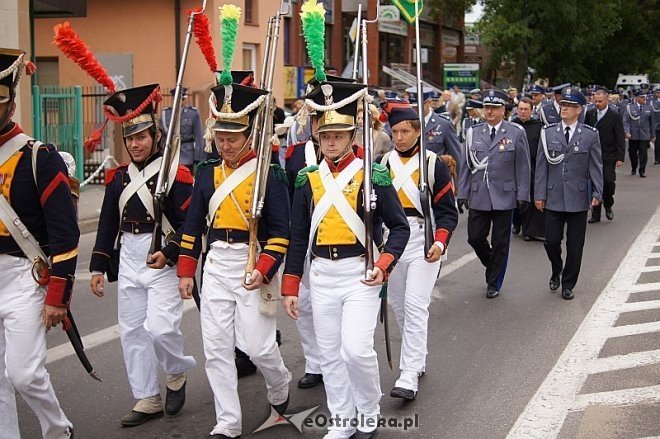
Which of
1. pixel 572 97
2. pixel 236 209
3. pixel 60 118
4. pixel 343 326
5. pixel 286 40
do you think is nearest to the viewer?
pixel 343 326

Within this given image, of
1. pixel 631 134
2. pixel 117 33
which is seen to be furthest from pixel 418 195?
pixel 117 33

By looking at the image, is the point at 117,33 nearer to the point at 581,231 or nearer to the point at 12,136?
the point at 581,231

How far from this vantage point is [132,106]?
6.06 meters

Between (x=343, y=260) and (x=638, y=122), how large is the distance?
63.7 feet

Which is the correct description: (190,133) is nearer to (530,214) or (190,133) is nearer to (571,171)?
(530,214)

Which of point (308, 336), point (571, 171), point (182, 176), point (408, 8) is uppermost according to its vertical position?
point (408, 8)

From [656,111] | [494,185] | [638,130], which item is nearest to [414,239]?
[494,185]

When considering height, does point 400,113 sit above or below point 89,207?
above

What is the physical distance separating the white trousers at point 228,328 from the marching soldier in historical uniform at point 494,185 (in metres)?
4.74

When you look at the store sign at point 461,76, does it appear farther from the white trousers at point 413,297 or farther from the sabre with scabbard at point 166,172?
the sabre with scabbard at point 166,172

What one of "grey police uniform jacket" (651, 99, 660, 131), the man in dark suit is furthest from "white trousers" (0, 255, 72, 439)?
"grey police uniform jacket" (651, 99, 660, 131)

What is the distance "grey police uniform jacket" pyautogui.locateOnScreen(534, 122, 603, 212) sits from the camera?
32.6ft

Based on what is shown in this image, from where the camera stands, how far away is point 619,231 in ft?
47.6

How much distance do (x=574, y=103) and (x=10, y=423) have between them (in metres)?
7.00
